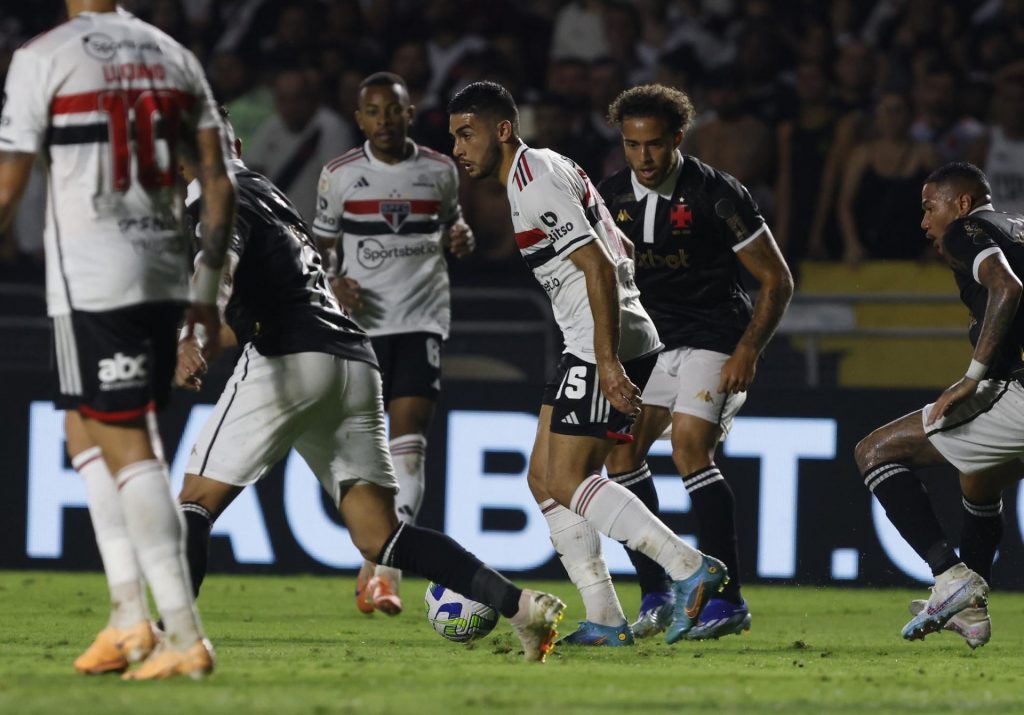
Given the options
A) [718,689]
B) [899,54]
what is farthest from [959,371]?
[718,689]

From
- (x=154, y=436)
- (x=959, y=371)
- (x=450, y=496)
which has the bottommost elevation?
(x=450, y=496)

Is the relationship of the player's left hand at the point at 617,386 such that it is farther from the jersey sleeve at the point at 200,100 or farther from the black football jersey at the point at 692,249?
the jersey sleeve at the point at 200,100

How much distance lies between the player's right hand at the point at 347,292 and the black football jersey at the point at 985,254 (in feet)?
10.9

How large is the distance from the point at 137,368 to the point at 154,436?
0.76 feet

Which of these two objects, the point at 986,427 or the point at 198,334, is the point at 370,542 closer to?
the point at 198,334

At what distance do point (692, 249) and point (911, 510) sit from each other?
1.52 meters

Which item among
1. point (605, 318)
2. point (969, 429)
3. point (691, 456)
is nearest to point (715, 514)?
point (691, 456)

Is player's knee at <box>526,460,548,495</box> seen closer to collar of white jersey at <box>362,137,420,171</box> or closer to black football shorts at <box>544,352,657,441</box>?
black football shorts at <box>544,352,657,441</box>

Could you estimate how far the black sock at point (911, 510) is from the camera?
7.16 m

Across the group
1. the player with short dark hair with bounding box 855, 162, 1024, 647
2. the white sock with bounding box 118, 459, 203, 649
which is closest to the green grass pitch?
the white sock with bounding box 118, 459, 203, 649

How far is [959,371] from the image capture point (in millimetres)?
10578

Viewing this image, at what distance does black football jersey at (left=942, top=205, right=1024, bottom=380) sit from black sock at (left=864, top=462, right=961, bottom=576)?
23.8 inches

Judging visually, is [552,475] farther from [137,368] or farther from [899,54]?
[899,54]

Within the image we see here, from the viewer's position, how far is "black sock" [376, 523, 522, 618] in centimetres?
585
